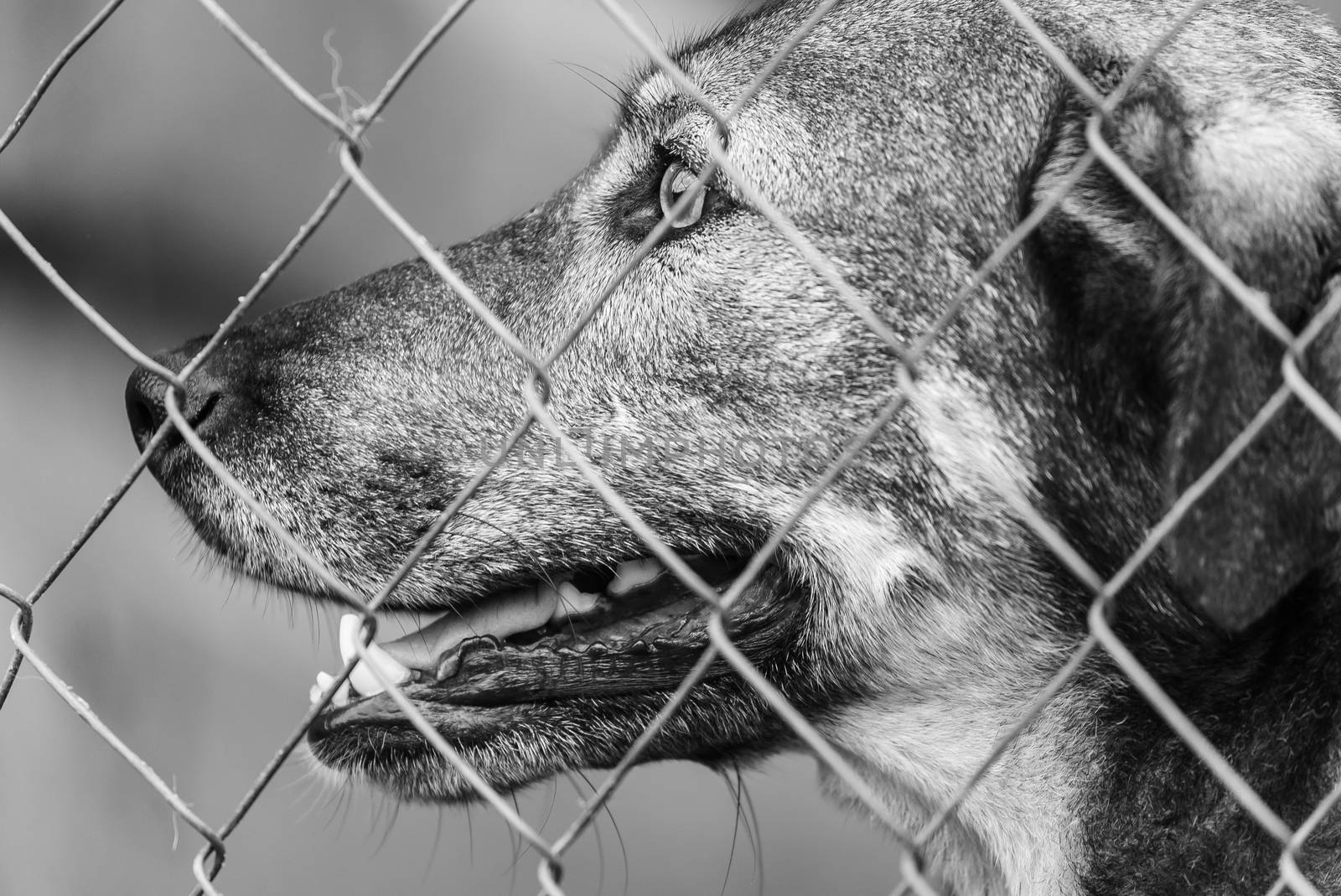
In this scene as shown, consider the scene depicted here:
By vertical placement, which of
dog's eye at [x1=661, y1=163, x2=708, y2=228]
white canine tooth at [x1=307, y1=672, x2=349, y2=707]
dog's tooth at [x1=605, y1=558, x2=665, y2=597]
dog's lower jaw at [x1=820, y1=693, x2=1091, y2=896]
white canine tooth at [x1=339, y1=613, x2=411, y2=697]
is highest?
dog's eye at [x1=661, y1=163, x2=708, y2=228]

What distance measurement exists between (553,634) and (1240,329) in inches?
53.4

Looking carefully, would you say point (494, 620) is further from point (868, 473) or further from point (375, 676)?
point (868, 473)

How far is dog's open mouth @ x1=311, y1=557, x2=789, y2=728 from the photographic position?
232 centimetres

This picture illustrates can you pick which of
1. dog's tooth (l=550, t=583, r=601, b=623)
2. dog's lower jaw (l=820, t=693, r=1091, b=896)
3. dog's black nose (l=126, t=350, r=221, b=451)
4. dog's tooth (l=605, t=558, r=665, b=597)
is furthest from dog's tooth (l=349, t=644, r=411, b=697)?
dog's lower jaw (l=820, t=693, r=1091, b=896)

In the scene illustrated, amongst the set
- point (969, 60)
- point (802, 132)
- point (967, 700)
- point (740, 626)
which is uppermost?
point (969, 60)

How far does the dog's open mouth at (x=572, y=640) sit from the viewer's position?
7.62ft

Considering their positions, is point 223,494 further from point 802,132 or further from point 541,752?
point 802,132

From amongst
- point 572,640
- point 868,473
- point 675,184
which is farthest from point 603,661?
point 675,184

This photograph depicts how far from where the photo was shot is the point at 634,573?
2.42 meters

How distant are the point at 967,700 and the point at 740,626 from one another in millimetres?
433

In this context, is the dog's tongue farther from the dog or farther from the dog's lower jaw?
the dog's lower jaw

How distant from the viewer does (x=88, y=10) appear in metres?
4.28

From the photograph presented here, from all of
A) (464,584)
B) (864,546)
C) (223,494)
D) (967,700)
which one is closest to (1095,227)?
(864,546)

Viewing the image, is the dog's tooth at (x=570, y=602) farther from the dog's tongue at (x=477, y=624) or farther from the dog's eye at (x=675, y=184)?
the dog's eye at (x=675, y=184)
